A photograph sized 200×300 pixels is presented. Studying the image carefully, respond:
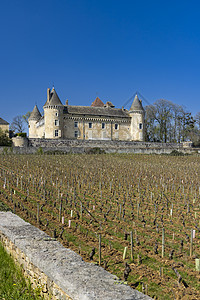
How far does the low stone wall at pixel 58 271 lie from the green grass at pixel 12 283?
0.11m

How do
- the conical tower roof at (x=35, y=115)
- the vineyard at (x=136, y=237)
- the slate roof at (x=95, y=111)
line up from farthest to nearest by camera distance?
the conical tower roof at (x=35, y=115)
the slate roof at (x=95, y=111)
the vineyard at (x=136, y=237)

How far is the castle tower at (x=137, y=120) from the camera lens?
51719 millimetres

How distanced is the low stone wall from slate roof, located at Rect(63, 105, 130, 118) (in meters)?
45.3

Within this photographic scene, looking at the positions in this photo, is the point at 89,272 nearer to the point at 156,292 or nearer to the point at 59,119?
the point at 156,292

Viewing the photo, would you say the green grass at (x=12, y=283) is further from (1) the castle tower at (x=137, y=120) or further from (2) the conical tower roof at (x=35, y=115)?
(2) the conical tower roof at (x=35, y=115)

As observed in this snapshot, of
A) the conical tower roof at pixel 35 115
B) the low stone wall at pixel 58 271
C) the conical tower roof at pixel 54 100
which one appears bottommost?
the low stone wall at pixel 58 271

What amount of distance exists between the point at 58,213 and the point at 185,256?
13.0ft

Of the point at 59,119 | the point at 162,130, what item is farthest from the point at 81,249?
the point at 162,130

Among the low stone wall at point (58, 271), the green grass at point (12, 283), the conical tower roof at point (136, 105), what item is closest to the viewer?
the low stone wall at point (58, 271)

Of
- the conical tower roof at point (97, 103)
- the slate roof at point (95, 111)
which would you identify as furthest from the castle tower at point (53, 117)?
the conical tower roof at point (97, 103)

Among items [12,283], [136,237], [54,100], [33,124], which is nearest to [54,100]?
[54,100]

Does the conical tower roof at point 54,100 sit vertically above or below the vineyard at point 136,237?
above

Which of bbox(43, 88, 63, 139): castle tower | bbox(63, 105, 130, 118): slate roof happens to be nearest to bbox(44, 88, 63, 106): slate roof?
bbox(43, 88, 63, 139): castle tower

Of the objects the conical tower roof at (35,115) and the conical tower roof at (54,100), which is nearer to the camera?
the conical tower roof at (54,100)
